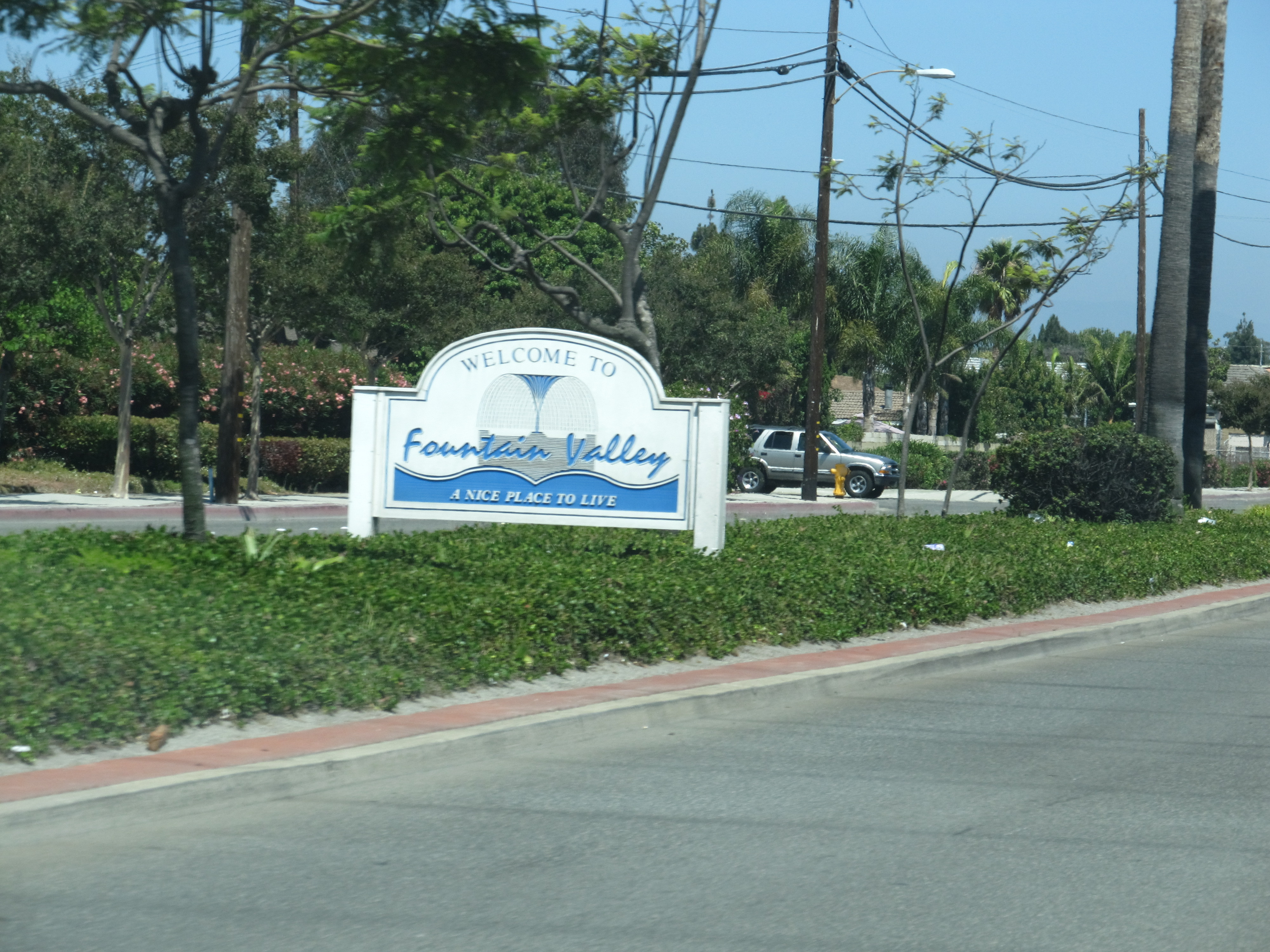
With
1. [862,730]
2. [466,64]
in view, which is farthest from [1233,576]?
[466,64]

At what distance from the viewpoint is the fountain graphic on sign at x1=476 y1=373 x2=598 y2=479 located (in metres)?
12.7

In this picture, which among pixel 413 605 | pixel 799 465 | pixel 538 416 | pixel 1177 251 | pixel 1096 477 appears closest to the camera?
pixel 413 605

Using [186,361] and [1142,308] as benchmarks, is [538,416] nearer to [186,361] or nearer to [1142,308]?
[186,361]

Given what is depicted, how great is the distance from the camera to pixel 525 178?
45.8 m

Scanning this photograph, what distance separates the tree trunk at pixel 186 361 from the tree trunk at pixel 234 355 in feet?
44.4

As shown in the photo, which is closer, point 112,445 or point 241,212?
point 241,212

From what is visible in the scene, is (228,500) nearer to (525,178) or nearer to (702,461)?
(702,461)

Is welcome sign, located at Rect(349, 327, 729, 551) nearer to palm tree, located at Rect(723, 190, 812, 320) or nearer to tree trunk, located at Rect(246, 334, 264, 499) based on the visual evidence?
tree trunk, located at Rect(246, 334, 264, 499)

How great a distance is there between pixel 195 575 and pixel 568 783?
351 centimetres

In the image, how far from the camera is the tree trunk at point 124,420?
23828 millimetres

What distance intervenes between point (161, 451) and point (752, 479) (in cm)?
1546

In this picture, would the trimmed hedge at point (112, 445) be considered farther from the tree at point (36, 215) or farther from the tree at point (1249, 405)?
the tree at point (1249, 405)

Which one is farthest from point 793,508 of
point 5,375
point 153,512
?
point 5,375

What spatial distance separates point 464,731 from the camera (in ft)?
23.1
